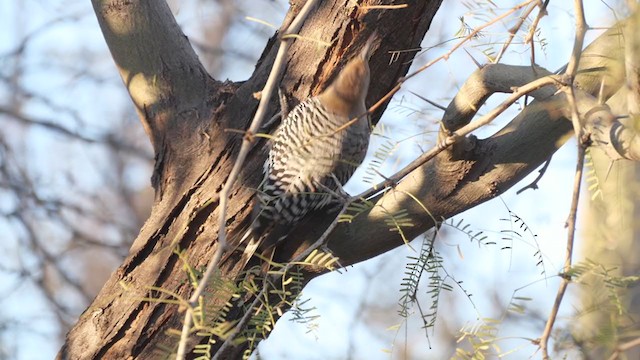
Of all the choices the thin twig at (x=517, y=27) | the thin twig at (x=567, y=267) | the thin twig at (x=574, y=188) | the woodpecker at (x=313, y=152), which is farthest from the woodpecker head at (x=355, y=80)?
the thin twig at (x=567, y=267)

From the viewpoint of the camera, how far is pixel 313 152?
341cm

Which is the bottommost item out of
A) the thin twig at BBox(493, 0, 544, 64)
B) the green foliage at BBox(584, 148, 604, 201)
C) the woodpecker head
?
the green foliage at BBox(584, 148, 604, 201)

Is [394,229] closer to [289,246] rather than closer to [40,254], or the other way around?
[289,246]

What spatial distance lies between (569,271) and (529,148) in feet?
4.08

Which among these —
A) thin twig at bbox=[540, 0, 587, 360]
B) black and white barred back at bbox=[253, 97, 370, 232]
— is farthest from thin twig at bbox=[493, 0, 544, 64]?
black and white barred back at bbox=[253, 97, 370, 232]

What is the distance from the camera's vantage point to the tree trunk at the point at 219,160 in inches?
111

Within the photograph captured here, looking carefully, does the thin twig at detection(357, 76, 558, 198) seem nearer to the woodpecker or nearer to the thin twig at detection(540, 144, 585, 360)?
the thin twig at detection(540, 144, 585, 360)

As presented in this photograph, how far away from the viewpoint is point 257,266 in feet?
9.53

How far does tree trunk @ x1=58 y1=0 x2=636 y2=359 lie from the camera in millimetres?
2816

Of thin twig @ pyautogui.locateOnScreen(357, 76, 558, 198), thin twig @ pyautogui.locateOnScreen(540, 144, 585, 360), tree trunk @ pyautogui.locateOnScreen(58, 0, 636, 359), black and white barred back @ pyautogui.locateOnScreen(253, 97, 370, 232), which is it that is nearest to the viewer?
thin twig @ pyautogui.locateOnScreen(540, 144, 585, 360)

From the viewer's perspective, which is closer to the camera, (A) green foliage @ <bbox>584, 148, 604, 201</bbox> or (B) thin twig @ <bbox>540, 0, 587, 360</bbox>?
(B) thin twig @ <bbox>540, 0, 587, 360</bbox>

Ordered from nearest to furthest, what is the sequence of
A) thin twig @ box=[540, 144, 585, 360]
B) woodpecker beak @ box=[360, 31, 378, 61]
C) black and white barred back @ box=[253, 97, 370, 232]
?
thin twig @ box=[540, 144, 585, 360] → woodpecker beak @ box=[360, 31, 378, 61] → black and white barred back @ box=[253, 97, 370, 232]

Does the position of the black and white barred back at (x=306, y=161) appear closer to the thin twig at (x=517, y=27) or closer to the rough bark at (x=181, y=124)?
the rough bark at (x=181, y=124)

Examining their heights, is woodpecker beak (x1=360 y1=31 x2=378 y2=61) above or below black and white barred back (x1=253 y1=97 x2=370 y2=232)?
above
